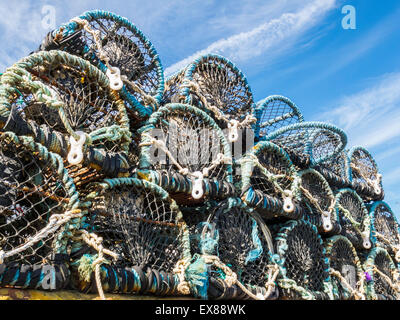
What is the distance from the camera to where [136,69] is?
10.2 feet

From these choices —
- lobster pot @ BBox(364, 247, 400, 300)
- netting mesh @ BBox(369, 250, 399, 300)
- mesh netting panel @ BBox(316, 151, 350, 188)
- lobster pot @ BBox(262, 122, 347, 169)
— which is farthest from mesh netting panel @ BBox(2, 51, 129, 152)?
netting mesh @ BBox(369, 250, 399, 300)

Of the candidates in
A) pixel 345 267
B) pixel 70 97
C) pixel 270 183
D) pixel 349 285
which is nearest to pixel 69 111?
pixel 70 97

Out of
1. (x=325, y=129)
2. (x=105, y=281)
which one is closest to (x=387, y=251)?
(x=325, y=129)

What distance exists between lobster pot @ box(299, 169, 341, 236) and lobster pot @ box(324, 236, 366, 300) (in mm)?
168

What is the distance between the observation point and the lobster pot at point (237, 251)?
2.58 m

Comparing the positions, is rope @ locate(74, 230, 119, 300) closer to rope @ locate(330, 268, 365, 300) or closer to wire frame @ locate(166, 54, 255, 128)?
wire frame @ locate(166, 54, 255, 128)

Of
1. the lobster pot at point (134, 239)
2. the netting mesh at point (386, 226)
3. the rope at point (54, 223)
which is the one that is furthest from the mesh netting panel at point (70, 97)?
the netting mesh at point (386, 226)

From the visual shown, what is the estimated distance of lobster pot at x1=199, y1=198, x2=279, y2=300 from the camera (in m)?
2.58

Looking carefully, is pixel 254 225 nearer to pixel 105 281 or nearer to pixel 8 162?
pixel 105 281

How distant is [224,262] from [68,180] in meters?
1.29

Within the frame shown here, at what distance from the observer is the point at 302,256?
340 cm

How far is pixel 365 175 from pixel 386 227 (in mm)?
749

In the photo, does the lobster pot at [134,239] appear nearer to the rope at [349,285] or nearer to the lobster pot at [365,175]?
the rope at [349,285]

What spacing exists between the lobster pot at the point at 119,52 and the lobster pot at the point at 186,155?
19 centimetres
